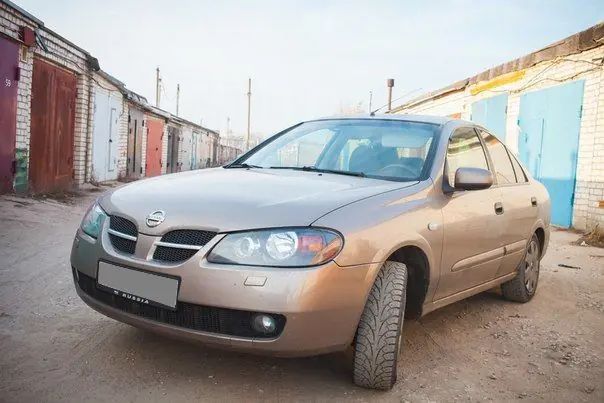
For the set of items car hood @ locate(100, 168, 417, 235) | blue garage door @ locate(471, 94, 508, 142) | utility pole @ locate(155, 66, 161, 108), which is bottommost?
car hood @ locate(100, 168, 417, 235)

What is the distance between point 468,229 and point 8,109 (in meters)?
7.91

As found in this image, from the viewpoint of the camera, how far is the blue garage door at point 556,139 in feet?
29.7

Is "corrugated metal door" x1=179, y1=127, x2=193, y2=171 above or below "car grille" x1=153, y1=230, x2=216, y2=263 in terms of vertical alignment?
above

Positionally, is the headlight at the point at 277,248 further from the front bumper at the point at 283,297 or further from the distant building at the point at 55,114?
the distant building at the point at 55,114

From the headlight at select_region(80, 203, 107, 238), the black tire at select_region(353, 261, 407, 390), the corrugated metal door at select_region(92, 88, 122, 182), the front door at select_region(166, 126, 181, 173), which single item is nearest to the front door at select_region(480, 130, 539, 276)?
the black tire at select_region(353, 261, 407, 390)

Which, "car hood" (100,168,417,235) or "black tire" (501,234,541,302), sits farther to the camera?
"black tire" (501,234,541,302)

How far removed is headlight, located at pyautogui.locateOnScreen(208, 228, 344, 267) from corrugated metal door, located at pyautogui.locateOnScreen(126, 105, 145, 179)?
1573cm

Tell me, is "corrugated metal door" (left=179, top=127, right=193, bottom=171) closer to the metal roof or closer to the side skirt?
the metal roof

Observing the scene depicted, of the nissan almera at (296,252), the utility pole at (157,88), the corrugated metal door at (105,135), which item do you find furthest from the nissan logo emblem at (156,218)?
the utility pole at (157,88)

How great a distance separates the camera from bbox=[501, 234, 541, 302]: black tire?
163 inches

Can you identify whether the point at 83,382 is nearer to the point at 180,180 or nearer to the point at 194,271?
the point at 194,271

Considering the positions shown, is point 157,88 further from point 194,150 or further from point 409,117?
point 409,117

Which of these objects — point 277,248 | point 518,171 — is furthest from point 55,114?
point 277,248

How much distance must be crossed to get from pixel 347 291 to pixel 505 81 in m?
11.4
